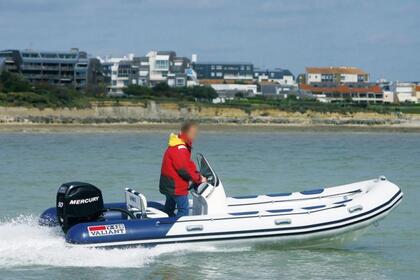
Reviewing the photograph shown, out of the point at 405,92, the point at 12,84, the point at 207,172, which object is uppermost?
the point at 207,172

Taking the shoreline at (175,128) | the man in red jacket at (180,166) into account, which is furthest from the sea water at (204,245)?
the shoreline at (175,128)

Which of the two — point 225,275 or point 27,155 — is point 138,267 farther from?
point 27,155

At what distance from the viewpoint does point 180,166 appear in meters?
9.48

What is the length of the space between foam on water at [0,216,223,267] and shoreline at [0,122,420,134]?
40932mm

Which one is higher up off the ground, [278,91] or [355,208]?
[355,208]

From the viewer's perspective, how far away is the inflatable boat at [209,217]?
9.30m

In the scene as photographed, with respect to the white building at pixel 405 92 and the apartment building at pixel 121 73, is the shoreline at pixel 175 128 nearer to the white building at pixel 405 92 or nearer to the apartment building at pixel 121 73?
the apartment building at pixel 121 73

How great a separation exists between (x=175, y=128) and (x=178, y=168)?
48309mm

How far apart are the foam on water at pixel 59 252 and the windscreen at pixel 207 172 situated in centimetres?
70

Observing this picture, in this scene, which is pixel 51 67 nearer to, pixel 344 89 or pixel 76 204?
pixel 344 89

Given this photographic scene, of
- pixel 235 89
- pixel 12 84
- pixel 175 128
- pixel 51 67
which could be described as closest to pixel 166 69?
pixel 235 89

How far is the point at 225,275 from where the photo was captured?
30.8 feet

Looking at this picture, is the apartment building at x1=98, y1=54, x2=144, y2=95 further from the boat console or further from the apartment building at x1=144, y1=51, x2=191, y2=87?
the boat console

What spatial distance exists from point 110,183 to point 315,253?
30.7ft
